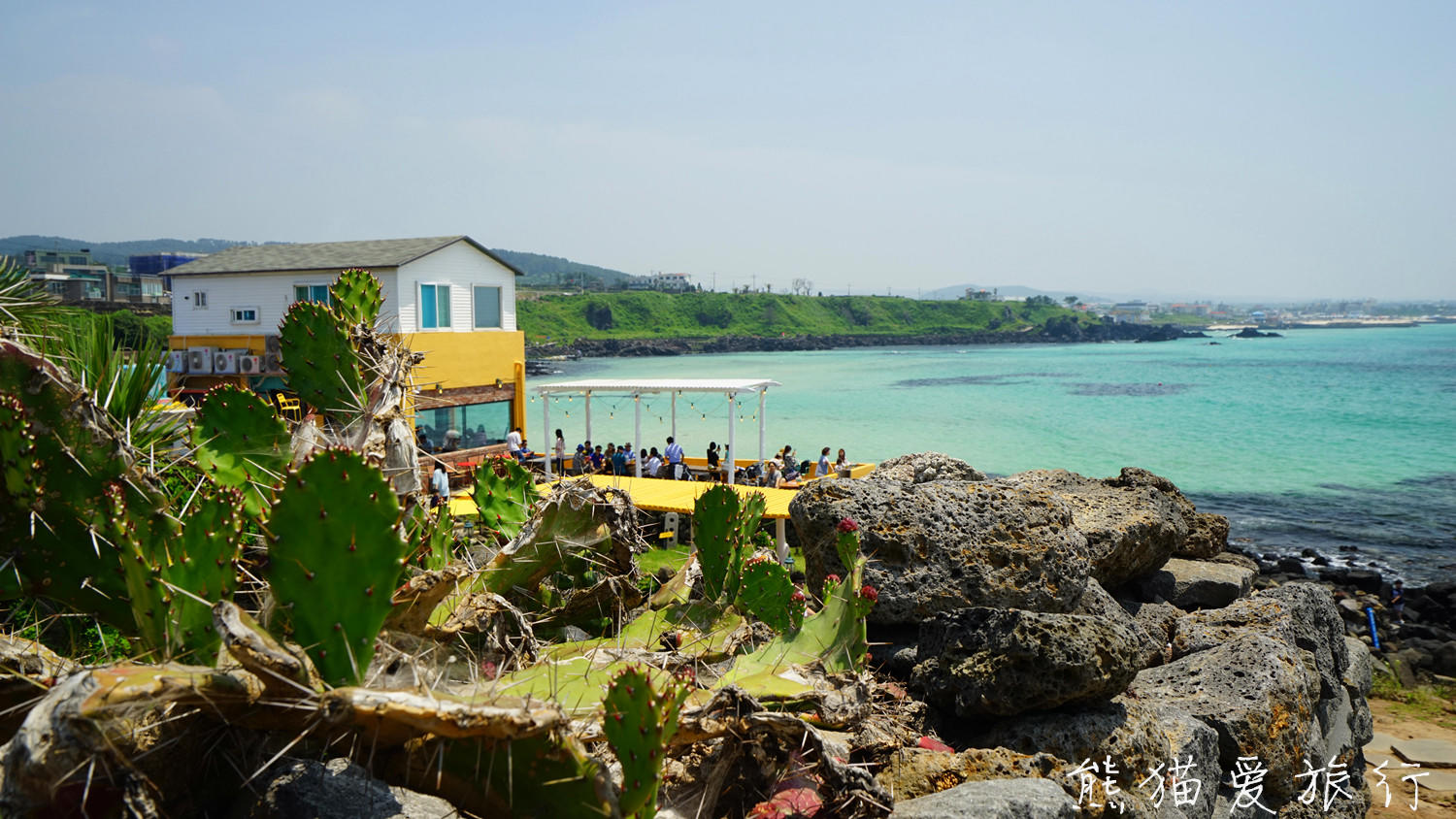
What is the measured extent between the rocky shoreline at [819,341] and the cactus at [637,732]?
109m

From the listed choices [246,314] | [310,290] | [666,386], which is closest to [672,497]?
[666,386]

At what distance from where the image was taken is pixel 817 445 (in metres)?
45.6

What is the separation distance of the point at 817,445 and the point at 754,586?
4081 cm

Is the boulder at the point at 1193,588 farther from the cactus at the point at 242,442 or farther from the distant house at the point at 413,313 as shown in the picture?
the distant house at the point at 413,313

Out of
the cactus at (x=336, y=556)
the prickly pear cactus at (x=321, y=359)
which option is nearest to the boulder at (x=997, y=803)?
the cactus at (x=336, y=556)

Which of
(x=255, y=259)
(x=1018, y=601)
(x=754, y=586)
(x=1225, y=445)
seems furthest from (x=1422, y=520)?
(x=255, y=259)

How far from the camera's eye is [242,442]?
4.24 m

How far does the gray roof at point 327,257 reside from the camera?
72.6 ft

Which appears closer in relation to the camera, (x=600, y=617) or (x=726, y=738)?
(x=726, y=738)

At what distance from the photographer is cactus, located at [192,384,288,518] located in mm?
4133

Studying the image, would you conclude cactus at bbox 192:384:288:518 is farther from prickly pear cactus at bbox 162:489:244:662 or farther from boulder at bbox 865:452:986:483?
boulder at bbox 865:452:986:483

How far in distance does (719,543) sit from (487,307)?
781 inches

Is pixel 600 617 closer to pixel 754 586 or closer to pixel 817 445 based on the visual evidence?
pixel 754 586

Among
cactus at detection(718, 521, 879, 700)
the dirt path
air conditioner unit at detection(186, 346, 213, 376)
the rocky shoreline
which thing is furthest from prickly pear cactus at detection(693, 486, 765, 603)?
the rocky shoreline
